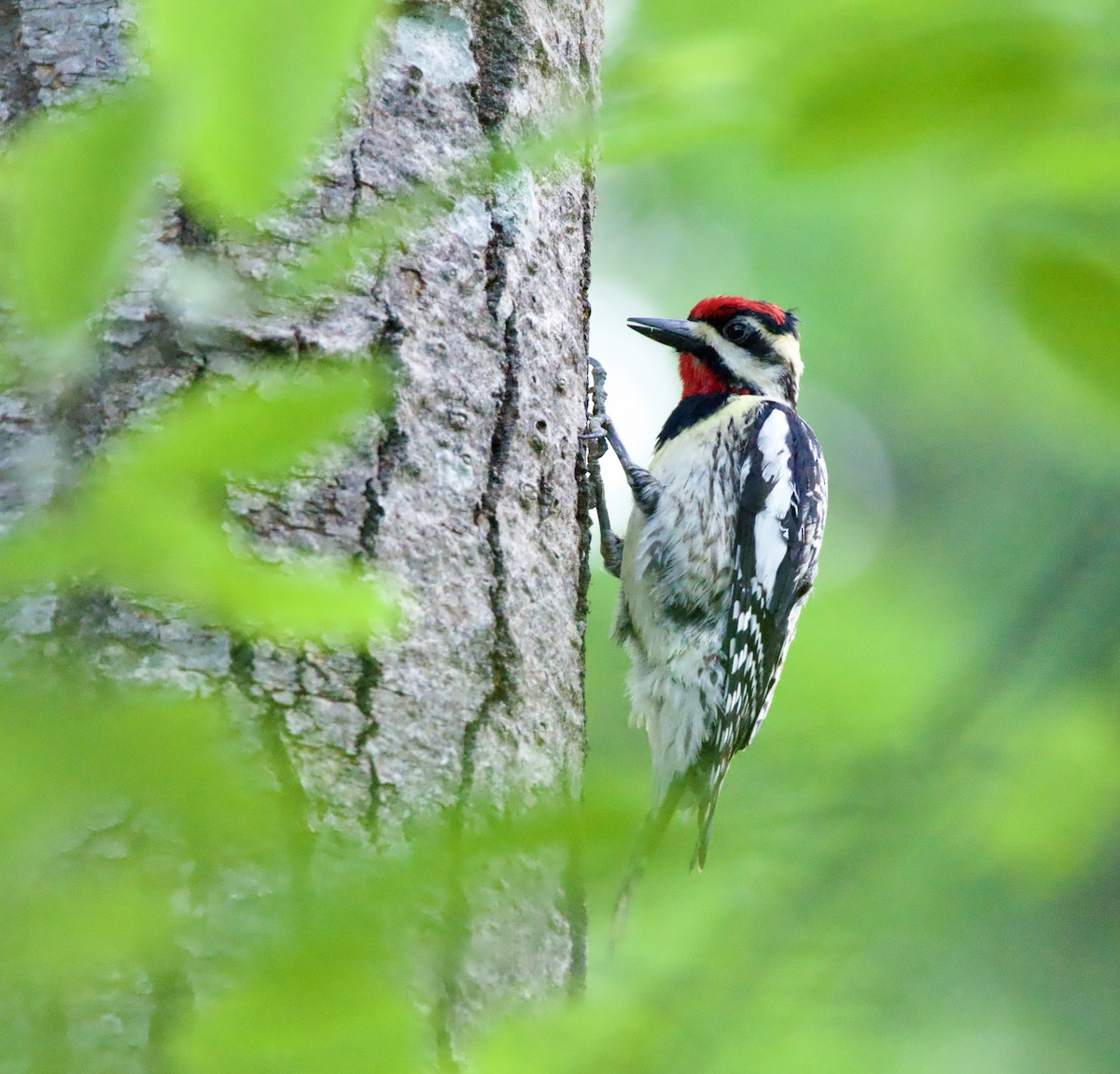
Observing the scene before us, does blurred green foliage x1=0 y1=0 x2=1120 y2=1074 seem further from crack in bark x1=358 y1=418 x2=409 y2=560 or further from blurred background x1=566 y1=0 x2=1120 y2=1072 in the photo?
crack in bark x1=358 y1=418 x2=409 y2=560

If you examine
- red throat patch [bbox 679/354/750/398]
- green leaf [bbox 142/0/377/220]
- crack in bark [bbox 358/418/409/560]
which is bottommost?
red throat patch [bbox 679/354/750/398]

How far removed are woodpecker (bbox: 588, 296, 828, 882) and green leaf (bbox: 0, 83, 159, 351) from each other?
2975 millimetres

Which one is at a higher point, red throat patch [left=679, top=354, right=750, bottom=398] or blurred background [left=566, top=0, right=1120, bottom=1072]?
blurred background [left=566, top=0, right=1120, bottom=1072]

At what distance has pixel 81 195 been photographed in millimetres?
552

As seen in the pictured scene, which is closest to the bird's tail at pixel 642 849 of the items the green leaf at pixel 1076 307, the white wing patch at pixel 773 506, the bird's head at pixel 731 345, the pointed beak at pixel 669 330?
the green leaf at pixel 1076 307

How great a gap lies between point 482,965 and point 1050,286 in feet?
3.28

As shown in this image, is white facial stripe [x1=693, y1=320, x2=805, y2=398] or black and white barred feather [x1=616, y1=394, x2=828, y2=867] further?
white facial stripe [x1=693, y1=320, x2=805, y2=398]

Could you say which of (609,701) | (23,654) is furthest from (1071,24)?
(609,701)

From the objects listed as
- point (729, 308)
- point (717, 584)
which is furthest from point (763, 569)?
point (729, 308)

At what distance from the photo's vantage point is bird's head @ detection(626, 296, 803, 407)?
14.1ft

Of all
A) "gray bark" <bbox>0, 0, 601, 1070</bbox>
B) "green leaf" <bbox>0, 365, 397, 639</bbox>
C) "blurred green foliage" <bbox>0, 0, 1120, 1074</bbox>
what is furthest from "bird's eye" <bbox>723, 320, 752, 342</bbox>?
"green leaf" <bbox>0, 365, 397, 639</bbox>

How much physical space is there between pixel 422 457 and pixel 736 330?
2.82 m

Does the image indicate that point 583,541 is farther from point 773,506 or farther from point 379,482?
point 773,506

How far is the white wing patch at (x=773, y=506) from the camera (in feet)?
12.5
